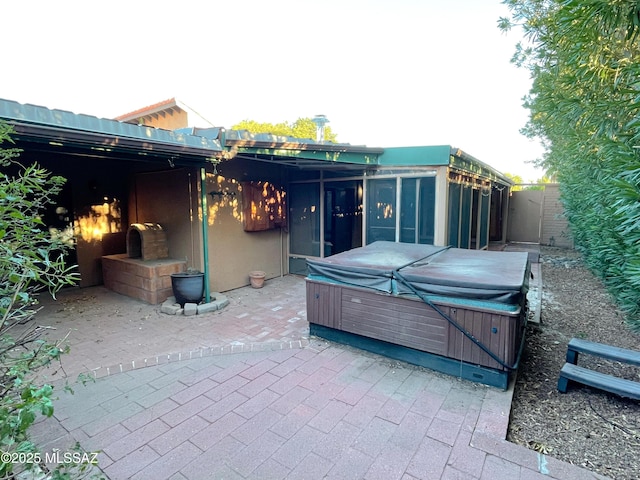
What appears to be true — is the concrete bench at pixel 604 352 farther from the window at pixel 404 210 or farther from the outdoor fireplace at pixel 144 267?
the outdoor fireplace at pixel 144 267

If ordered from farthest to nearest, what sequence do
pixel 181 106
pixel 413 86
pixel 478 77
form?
pixel 413 86
pixel 181 106
pixel 478 77

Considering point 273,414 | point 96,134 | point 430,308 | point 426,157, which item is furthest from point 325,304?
point 426,157

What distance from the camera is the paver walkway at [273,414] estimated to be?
6.59 feet

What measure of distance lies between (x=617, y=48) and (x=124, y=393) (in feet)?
19.0

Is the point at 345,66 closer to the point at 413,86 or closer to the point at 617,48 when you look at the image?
the point at 413,86

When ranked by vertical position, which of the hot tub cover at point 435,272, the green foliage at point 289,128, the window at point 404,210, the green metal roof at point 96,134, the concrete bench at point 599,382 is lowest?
the concrete bench at point 599,382

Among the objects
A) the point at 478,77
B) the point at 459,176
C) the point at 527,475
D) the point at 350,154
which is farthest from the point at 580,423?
the point at 478,77

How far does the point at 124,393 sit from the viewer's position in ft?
9.23

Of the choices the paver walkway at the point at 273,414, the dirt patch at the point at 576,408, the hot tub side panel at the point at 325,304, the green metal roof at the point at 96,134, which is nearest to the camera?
the paver walkway at the point at 273,414

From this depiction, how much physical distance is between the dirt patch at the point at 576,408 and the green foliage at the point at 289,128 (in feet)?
71.2

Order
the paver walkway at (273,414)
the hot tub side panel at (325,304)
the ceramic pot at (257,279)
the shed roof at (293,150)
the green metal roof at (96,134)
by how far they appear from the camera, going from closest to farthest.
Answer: the paver walkway at (273,414)
the green metal roof at (96,134)
the hot tub side panel at (325,304)
the shed roof at (293,150)
the ceramic pot at (257,279)

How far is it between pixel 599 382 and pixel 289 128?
27.4 metres

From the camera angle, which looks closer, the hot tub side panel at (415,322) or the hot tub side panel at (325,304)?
the hot tub side panel at (415,322)

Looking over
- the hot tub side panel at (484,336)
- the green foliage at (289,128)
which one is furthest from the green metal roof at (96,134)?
the green foliage at (289,128)
